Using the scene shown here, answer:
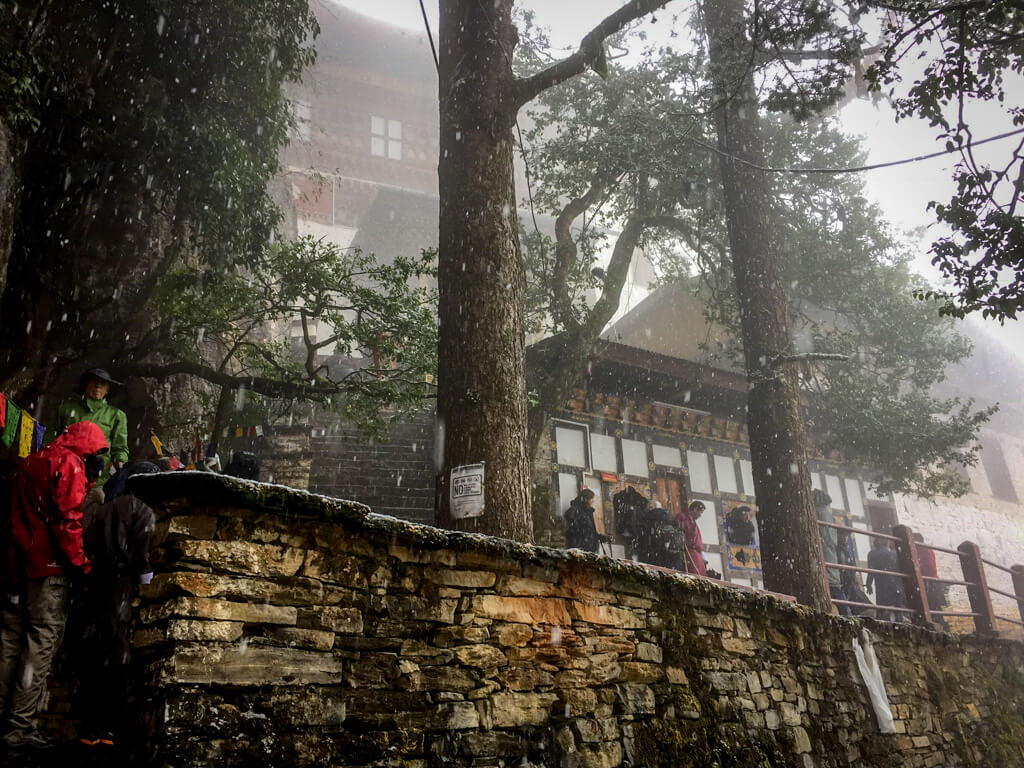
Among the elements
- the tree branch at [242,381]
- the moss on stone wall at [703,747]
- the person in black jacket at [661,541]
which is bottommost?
the moss on stone wall at [703,747]

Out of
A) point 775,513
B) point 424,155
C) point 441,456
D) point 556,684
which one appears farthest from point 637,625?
point 424,155

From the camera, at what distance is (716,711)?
428cm

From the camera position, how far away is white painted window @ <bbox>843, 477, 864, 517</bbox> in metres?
15.4

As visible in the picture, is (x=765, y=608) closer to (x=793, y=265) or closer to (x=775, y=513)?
(x=775, y=513)

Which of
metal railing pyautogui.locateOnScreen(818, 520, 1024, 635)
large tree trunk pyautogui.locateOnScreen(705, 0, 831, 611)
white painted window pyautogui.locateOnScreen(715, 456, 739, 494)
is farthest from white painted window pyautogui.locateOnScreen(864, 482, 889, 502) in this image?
large tree trunk pyautogui.locateOnScreen(705, 0, 831, 611)

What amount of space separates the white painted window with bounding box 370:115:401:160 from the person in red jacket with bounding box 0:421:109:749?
2842 centimetres

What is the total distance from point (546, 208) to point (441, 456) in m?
10.1

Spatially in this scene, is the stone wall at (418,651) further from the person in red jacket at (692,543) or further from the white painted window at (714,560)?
the white painted window at (714,560)

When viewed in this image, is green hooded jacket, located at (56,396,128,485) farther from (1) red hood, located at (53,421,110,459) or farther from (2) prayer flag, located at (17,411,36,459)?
(1) red hood, located at (53,421,110,459)

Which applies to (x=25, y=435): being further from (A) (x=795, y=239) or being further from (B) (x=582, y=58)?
(A) (x=795, y=239)

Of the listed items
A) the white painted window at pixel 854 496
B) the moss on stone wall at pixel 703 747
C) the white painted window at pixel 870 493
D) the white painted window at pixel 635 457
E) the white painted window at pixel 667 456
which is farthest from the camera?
the white painted window at pixel 870 493

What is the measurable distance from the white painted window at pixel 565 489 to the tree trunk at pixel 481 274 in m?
6.09

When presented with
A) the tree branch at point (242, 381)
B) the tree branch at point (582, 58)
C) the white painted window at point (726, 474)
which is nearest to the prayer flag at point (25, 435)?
the tree branch at point (242, 381)

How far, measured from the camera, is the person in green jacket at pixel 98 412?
18.2 feet
